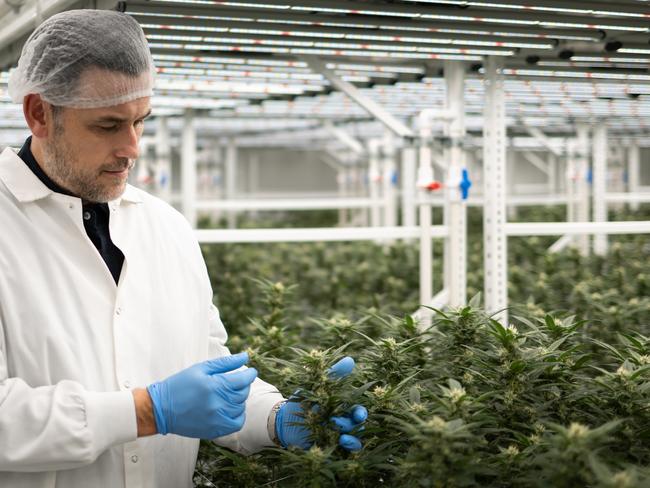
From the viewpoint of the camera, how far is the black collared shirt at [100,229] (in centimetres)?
200

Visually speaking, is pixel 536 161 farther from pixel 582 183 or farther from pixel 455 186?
pixel 455 186

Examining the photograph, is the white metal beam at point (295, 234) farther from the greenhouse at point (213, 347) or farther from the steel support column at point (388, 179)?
the steel support column at point (388, 179)

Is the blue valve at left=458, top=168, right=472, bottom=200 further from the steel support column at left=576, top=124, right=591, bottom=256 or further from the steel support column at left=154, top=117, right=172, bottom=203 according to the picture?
the steel support column at left=154, top=117, right=172, bottom=203

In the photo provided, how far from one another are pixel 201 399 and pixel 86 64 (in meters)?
0.77

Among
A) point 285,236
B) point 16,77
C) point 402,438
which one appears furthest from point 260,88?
point 402,438

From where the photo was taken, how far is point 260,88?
204 inches

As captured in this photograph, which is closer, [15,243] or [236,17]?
[15,243]

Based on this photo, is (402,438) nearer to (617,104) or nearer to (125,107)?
(125,107)

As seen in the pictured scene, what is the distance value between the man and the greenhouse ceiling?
1.72ft

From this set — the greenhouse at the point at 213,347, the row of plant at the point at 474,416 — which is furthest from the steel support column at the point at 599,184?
the row of plant at the point at 474,416

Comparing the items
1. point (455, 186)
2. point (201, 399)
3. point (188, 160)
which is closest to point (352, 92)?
point (455, 186)

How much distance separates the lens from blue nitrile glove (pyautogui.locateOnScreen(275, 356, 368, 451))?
1730 mm

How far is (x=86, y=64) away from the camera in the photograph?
1.87 metres

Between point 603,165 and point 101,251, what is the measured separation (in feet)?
20.2
